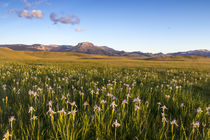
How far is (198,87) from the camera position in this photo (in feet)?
20.2

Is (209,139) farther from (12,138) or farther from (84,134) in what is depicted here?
(12,138)

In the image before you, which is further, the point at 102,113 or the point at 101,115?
the point at 102,113

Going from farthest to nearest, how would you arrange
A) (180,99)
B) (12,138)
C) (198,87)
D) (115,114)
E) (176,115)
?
(198,87), (180,99), (176,115), (115,114), (12,138)

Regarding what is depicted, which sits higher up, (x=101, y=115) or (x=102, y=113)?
(x=101, y=115)

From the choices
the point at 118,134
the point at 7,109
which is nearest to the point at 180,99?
the point at 118,134

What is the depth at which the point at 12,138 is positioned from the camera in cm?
173

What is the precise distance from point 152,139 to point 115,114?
0.73 meters

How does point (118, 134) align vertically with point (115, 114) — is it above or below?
below

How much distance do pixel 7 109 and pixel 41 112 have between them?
2.45 ft

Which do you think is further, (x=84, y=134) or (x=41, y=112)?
(x=41, y=112)

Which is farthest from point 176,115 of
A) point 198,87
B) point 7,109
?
point 198,87

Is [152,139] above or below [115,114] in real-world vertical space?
below

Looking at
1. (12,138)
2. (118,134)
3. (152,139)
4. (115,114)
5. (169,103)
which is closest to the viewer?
(12,138)

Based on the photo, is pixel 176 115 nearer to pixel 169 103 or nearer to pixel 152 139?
pixel 169 103
